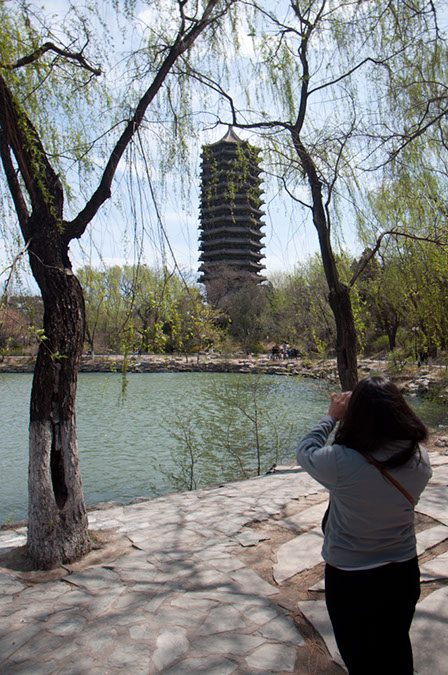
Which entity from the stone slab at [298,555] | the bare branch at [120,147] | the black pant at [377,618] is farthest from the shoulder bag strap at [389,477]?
the bare branch at [120,147]

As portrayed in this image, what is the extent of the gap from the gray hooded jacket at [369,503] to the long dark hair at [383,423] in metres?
0.03

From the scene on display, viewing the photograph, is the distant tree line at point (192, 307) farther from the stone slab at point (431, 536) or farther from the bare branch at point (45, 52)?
the stone slab at point (431, 536)

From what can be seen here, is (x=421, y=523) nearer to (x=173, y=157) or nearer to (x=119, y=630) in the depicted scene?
(x=119, y=630)

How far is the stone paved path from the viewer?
7.25ft

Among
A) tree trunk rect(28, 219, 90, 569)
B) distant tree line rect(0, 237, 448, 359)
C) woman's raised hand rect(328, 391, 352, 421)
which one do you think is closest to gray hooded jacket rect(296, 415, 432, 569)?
woman's raised hand rect(328, 391, 352, 421)

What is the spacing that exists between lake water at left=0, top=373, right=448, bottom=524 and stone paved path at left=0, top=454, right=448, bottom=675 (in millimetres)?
1587

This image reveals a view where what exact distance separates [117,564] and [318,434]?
2.30 meters

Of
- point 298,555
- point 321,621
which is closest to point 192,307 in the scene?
point 298,555

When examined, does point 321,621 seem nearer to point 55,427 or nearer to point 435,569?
point 435,569

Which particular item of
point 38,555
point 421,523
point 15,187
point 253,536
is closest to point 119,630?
point 38,555

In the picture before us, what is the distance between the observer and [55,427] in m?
3.51

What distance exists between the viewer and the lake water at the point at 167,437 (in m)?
8.12

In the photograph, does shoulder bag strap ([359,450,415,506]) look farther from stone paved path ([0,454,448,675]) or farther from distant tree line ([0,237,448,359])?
distant tree line ([0,237,448,359])

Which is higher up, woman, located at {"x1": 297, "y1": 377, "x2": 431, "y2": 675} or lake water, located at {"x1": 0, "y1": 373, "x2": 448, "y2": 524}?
woman, located at {"x1": 297, "y1": 377, "x2": 431, "y2": 675}
